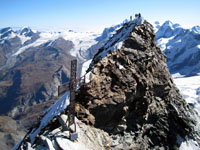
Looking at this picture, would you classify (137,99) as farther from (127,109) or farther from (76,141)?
(76,141)

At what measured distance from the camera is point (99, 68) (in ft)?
97.8

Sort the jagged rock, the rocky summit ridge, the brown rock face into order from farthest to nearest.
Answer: the brown rock face < the rocky summit ridge < the jagged rock

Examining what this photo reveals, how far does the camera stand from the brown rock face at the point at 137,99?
28.0m

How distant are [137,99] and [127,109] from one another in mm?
3152

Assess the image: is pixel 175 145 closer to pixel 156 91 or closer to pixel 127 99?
pixel 156 91

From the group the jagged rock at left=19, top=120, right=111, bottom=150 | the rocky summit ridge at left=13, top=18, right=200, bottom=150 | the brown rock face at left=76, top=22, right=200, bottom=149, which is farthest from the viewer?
the brown rock face at left=76, top=22, right=200, bottom=149

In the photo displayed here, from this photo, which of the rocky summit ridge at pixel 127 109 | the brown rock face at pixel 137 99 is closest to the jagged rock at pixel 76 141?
the rocky summit ridge at pixel 127 109

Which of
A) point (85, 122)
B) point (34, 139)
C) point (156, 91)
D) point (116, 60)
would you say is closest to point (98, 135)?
point (85, 122)

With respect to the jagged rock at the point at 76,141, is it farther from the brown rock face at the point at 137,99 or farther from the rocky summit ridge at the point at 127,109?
the brown rock face at the point at 137,99

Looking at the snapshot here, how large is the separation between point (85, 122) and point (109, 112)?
16.0 ft

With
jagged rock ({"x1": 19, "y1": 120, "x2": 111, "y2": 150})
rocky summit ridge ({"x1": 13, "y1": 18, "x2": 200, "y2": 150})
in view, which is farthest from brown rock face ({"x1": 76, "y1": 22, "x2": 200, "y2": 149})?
jagged rock ({"x1": 19, "y1": 120, "x2": 111, "y2": 150})

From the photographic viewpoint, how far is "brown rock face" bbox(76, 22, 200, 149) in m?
28.0

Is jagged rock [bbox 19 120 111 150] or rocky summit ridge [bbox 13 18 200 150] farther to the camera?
rocky summit ridge [bbox 13 18 200 150]

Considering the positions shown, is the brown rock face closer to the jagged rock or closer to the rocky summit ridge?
the rocky summit ridge
